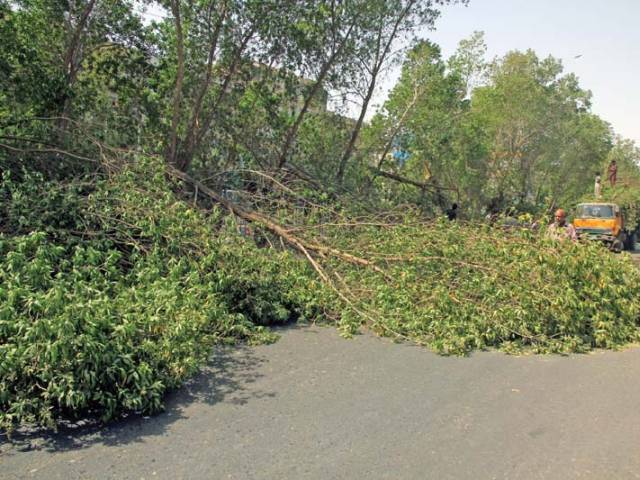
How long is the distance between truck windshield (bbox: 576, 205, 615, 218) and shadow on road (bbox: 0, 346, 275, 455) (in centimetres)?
2059

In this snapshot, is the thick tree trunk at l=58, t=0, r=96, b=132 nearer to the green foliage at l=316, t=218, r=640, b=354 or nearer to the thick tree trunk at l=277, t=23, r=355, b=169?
the thick tree trunk at l=277, t=23, r=355, b=169

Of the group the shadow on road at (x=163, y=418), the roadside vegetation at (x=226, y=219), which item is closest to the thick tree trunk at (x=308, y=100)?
the roadside vegetation at (x=226, y=219)

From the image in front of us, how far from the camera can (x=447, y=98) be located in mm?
17719

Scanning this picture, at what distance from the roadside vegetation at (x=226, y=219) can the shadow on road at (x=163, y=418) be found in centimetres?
11

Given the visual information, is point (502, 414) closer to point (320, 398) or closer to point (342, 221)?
point (320, 398)

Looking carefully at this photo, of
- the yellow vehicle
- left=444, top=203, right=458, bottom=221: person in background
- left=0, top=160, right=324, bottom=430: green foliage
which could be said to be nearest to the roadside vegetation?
left=0, top=160, right=324, bottom=430: green foliage

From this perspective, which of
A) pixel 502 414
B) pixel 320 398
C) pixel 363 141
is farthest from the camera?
pixel 363 141

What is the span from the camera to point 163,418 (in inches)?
150

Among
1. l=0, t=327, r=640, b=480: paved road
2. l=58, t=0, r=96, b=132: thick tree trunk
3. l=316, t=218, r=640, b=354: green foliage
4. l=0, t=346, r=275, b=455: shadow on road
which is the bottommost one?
l=0, t=346, r=275, b=455: shadow on road

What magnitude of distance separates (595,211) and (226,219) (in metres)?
19.4

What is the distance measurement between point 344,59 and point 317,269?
8.96 m

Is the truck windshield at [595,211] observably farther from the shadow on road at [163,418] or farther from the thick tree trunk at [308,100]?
the shadow on road at [163,418]

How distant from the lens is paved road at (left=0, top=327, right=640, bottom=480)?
3172mm

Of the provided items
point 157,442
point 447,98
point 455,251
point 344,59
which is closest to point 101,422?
point 157,442
